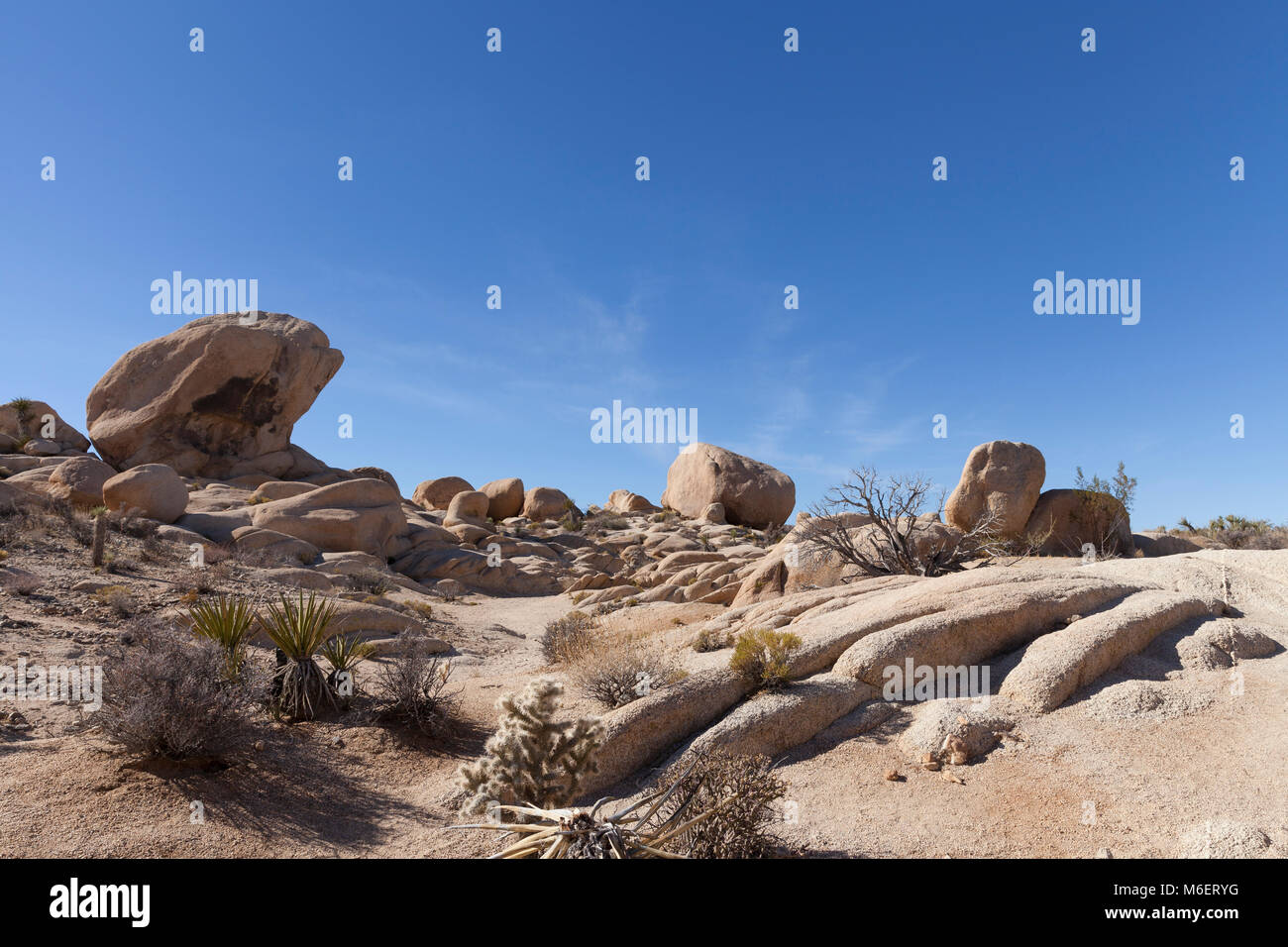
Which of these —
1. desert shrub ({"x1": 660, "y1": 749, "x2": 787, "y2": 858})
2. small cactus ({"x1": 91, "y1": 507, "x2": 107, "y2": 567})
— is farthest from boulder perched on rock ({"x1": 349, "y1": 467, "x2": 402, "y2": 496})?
desert shrub ({"x1": 660, "y1": 749, "x2": 787, "y2": 858})

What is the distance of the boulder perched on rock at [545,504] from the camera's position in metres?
A: 39.9

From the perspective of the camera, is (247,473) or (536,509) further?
(536,509)

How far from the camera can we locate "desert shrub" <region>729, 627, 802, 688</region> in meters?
7.58

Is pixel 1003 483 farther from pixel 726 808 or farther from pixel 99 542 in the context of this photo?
pixel 99 542

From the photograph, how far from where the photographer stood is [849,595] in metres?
10.8

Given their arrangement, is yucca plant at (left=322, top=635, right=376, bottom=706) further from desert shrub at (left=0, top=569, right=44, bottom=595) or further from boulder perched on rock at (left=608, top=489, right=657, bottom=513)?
boulder perched on rock at (left=608, top=489, right=657, bottom=513)

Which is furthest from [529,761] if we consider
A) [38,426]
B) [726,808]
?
[38,426]

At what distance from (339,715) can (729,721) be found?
485 centimetres

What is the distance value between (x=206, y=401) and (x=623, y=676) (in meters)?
32.2

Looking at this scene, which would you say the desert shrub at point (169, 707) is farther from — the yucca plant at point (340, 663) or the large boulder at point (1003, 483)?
the large boulder at point (1003, 483)
